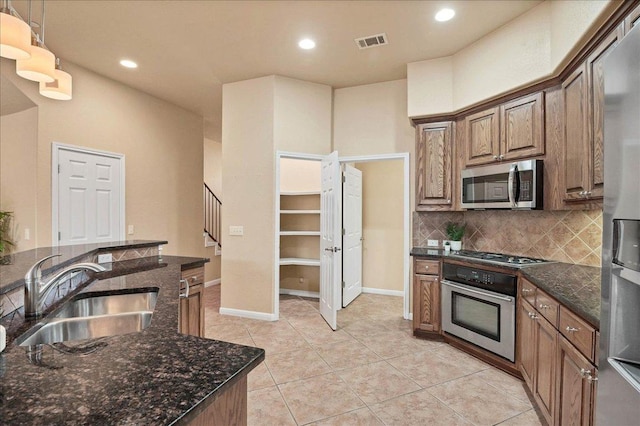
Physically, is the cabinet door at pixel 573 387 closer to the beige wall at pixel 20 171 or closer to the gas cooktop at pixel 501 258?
the gas cooktop at pixel 501 258

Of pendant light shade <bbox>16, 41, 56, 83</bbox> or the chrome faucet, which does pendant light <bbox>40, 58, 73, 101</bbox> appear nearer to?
pendant light shade <bbox>16, 41, 56, 83</bbox>

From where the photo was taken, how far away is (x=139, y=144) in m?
4.69

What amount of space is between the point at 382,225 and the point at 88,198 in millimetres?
4217

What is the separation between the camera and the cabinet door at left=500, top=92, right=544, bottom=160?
108 inches

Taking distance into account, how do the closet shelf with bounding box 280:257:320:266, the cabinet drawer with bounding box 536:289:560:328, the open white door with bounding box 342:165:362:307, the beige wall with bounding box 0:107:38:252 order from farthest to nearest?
the closet shelf with bounding box 280:257:320:266
the open white door with bounding box 342:165:362:307
the beige wall with bounding box 0:107:38:252
the cabinet drawer with bounding box 536:289:560:328

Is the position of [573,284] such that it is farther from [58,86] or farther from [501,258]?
[58,86]

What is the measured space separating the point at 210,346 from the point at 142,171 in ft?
14.5

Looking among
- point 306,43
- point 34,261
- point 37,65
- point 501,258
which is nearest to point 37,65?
point 37,65

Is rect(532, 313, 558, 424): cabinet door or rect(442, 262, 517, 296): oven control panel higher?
rect(442, 262, 517, 296): oven control panel

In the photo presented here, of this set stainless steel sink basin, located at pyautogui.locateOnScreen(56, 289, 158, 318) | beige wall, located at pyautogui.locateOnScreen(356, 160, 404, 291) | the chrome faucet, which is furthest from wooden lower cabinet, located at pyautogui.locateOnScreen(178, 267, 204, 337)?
beige wall, located at pyautogui.locateOnScreen(356, 160, 404, 291)

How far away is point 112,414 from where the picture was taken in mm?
688

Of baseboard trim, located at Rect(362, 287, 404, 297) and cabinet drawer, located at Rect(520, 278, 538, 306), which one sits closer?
cabinet drawer, located at Rect(520, 278, 538, 306)

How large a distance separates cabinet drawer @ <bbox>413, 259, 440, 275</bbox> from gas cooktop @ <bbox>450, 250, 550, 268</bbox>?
0.66 feet

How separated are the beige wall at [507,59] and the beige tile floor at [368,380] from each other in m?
2.49
